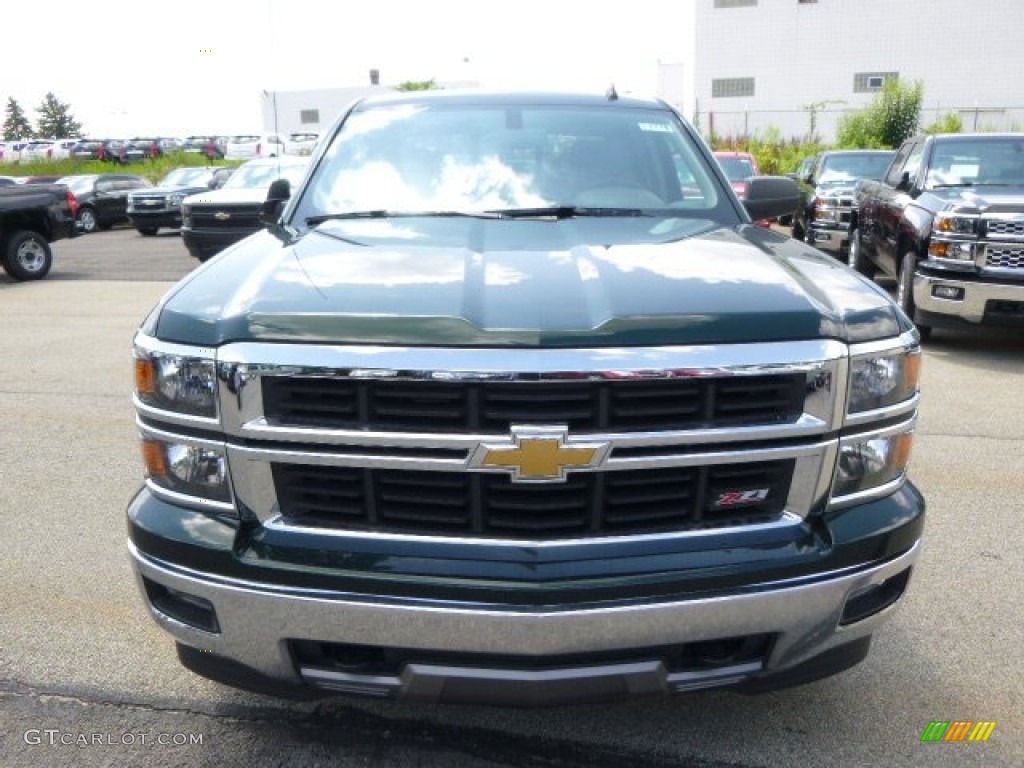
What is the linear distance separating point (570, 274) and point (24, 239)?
14256 mm

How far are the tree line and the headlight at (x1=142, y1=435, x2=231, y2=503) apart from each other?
117100 millimetres

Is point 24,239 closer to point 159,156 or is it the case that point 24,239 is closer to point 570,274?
point 570,274

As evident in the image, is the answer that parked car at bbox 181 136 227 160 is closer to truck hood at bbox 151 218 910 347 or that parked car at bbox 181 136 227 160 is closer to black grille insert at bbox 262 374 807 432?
truck hood at bbox 151 218 910 347

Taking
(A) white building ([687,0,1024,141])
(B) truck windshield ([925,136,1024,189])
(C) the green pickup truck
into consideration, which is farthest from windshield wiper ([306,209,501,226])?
(A) white building ([687,0,1024,141])

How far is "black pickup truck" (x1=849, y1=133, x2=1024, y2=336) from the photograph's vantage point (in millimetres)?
7422

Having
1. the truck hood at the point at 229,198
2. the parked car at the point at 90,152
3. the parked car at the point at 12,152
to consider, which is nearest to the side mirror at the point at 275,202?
the truck hood at the point at 229,198

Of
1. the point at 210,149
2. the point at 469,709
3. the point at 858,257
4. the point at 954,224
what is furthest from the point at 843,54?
the point at 469,709

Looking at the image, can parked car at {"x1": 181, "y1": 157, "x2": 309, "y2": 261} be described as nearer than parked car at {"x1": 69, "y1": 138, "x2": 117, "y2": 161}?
Yes

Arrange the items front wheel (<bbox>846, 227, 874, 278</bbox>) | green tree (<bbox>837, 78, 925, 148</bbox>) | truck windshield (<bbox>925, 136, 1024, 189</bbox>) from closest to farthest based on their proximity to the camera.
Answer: truck windshield (<bbox>925, 136, 1024, 189</bbox>)
front wheel (<bbox>846, 227, 874, 278</bbox>)
green tree (<bbox>837, 78, 925, 148</bbox>)

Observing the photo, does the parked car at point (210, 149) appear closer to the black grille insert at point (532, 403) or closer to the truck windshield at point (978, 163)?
the truck windshield at point (978, 163)

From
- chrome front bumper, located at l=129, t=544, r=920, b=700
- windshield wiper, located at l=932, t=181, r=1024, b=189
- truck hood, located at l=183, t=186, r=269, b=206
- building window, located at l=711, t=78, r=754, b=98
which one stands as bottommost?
chrome front bumper, located at l=129, t=544, r=920, b=700

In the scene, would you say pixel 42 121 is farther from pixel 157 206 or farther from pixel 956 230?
pixel 956 230

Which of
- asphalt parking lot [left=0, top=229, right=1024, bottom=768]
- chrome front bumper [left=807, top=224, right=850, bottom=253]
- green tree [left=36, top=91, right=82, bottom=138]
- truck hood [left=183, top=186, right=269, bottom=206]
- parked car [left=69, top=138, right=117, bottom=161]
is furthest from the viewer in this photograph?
green tree [left=36, top=91, right=82, bottom=138]

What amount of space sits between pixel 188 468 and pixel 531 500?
86 cm
